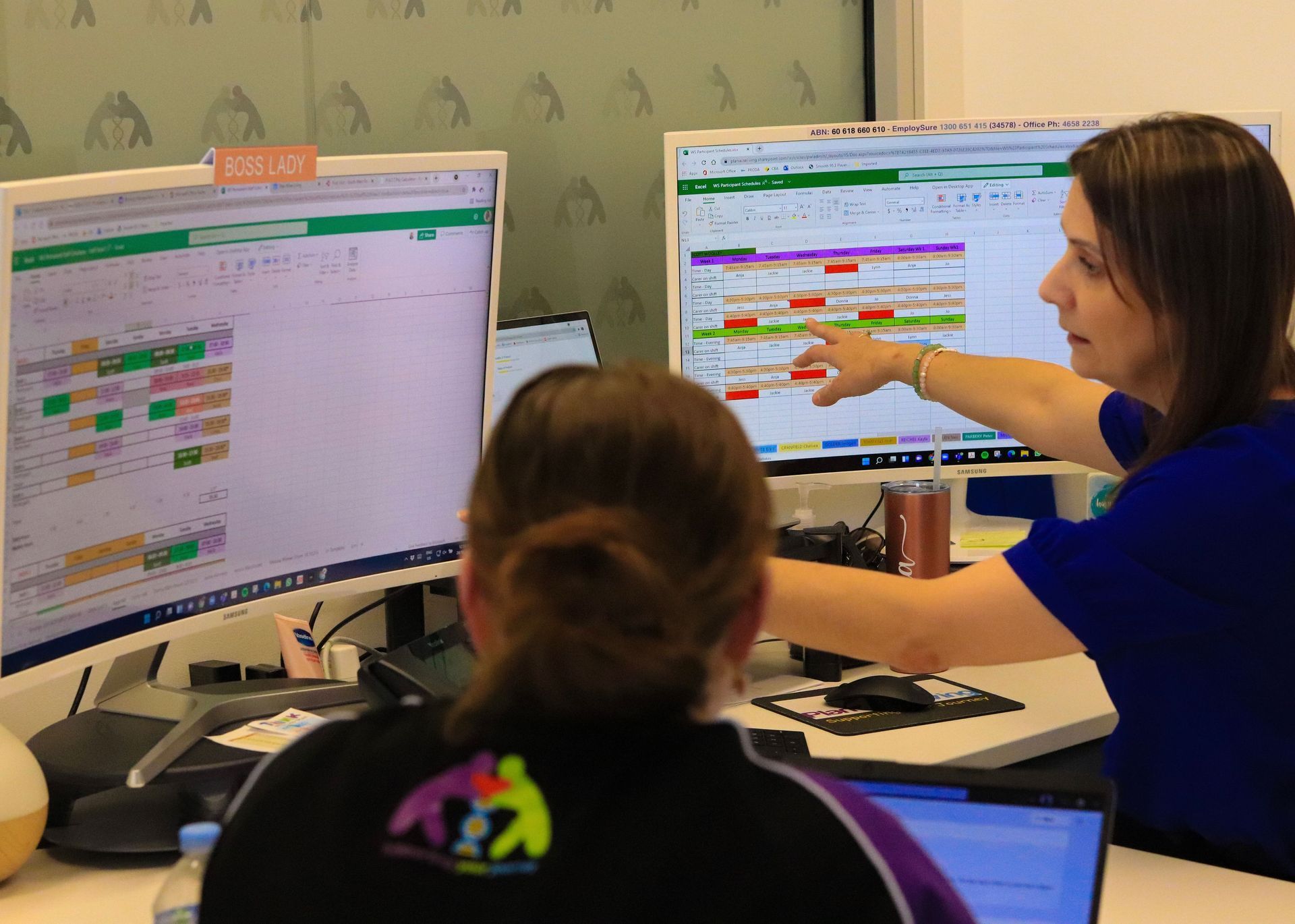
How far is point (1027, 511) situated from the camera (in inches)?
86.2

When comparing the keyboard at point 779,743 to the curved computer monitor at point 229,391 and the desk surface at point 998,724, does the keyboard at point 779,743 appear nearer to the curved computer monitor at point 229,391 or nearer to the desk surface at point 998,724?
the desk surface at point 998,724

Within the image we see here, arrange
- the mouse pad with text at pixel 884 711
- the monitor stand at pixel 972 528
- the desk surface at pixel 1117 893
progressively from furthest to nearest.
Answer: the monitor stand at pixel 972 528 < the mouse pad with text at pixel 884 711 < the desk surface at pixel 1117 893

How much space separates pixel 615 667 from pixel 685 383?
0.15 meters

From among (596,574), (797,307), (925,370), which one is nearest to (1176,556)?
(925,370)

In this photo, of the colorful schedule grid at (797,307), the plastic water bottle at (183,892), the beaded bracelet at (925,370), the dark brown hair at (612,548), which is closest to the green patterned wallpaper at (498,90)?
the colorful schedule grid at (797,307)

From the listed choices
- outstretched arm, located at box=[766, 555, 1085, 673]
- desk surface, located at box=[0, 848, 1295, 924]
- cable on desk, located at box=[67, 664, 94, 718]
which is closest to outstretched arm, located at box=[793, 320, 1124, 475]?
outstretched arm, located at box=[766, 555, 1085, 673]

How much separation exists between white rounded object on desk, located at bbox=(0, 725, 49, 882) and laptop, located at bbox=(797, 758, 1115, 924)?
669 mm

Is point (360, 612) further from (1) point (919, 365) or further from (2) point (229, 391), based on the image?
(1) point (919, 365)

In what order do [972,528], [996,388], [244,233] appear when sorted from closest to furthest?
[244,233], [996,388], [972,528]

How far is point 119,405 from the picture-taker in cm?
118

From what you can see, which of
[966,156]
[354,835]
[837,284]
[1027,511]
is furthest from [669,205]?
[354,835]

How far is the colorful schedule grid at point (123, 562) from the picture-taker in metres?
1.15

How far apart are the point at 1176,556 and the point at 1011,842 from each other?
0.37 m

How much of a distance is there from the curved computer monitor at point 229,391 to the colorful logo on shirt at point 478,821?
0.65m
